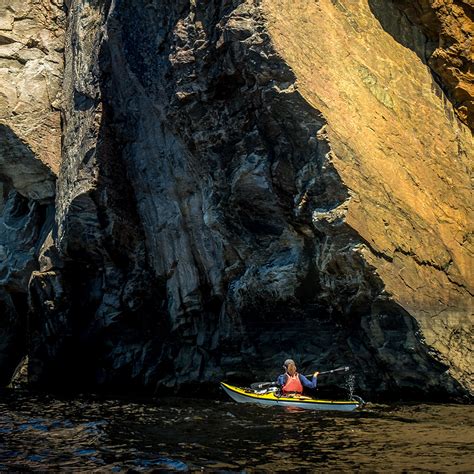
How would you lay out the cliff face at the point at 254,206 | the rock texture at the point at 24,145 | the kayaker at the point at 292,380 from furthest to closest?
the rock texture at the point at 24,145, the kayaker at the point at 292,380, the cliff face at the point at 254,206

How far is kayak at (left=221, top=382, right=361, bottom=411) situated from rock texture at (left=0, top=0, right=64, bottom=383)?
9.76 metres

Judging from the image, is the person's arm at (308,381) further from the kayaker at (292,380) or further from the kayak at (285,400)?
the kayak at (285,400)

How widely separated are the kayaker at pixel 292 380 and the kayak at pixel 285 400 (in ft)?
0.67

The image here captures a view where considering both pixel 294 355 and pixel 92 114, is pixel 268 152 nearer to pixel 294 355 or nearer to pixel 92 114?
pixel 294 355

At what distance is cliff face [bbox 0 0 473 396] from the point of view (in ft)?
48.6

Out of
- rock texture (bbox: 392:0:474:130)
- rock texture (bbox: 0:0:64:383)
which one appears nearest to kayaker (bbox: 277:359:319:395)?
rock texture (bbox: 392:0:474:130)

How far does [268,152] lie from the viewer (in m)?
16.2

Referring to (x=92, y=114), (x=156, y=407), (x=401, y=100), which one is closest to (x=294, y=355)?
(x=156, y=407)

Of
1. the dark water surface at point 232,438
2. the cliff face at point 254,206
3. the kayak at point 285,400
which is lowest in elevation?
the dark water surface at point 232,438

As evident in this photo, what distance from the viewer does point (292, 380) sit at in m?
15.1

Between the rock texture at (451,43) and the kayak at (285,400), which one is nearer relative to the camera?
the kayak at (285,400)

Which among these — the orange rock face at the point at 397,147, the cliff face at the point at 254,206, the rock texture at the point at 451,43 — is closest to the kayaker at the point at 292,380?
the cliff face at the point at 254,206

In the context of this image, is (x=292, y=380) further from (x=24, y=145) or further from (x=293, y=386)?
(x=24, y=145)

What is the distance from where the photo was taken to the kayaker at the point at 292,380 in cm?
1493
